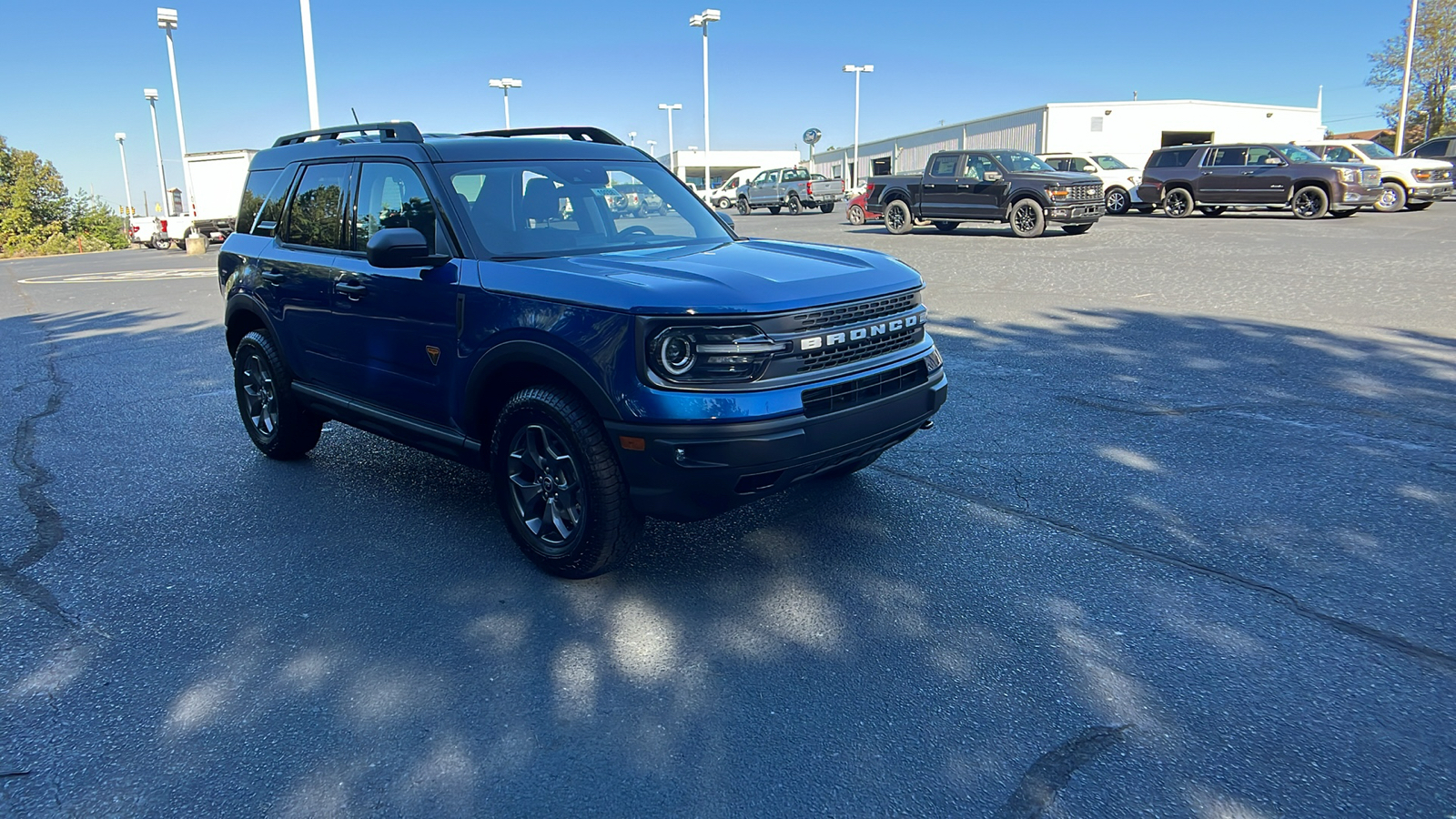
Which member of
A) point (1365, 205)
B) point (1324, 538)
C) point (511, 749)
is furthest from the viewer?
point (1365, 205)

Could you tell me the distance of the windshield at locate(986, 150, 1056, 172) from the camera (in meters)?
19.8

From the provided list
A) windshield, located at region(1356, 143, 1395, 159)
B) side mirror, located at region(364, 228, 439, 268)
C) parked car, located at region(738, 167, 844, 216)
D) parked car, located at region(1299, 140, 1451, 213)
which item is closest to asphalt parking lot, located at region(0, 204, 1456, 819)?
side mirror, located at region(364, 228, 439, 268)

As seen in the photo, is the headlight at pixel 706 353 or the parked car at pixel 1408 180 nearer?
the headlight at pixel 706 353

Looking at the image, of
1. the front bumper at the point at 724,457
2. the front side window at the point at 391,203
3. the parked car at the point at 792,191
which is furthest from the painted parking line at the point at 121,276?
the parked car at the point at 792,191

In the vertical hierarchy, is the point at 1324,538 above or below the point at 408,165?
below

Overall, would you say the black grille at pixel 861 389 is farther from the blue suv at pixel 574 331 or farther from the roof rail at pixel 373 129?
the roof rail at pixel 373 129

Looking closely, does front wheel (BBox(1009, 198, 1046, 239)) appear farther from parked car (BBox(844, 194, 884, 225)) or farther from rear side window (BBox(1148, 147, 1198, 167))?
rear side window (BBox(1148, 147, 1198, 167))

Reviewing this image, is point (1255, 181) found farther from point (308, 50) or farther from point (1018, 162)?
point (308, 50)

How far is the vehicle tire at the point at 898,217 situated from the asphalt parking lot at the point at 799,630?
52.6 feet

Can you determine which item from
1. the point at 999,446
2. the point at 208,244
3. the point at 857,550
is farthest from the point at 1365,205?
the point at 208,244

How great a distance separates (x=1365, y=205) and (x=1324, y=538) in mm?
22340

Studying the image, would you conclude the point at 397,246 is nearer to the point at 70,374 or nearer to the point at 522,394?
the point at 522,394

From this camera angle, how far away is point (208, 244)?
34.2m

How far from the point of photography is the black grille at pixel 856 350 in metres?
3.65
